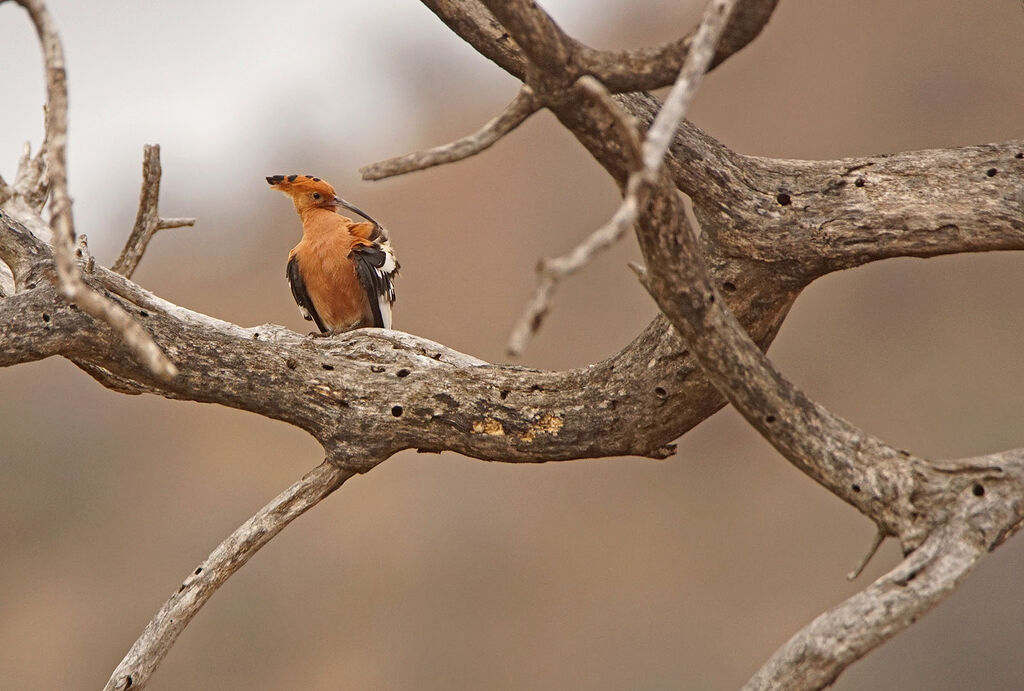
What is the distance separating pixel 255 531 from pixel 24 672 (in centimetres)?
749

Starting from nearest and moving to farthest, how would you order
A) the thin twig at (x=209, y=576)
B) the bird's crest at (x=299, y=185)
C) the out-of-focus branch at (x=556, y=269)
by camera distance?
the out-of-focus branch at (x=556, y=269), the thin twig at (x=209, y=576), the bird's crest at (x=299, y=185)

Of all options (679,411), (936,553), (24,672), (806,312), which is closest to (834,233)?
(679,411)

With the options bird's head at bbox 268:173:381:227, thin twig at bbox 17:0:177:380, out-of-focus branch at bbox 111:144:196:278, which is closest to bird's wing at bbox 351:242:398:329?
bird's head at bbox 268:173:381:227

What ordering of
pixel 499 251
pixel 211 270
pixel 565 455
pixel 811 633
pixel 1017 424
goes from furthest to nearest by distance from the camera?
pixel 211 270 → pixel 499 251 → pixel 1017 424 → pixel 565 455 → pixel 811 633

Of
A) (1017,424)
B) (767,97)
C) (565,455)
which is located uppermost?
(767,97)

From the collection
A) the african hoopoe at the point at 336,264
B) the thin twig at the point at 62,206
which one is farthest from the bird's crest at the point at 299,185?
the thin twig at the point at 62,206

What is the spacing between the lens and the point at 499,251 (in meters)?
12.7

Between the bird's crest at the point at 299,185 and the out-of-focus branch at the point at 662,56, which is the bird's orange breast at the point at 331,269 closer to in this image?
the bird's crest at the point at 299,185

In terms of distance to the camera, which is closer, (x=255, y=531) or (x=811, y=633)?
(x=811, y=633)

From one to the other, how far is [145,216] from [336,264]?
69 cm

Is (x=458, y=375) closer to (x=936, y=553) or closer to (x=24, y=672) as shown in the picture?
(x=936, y=553)

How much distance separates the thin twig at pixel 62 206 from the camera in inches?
58.7

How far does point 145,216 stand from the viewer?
368 cm

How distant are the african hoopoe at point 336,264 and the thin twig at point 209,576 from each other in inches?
40.7
